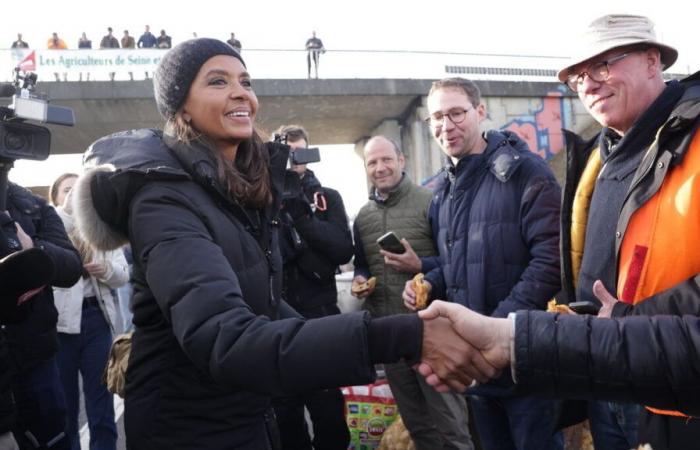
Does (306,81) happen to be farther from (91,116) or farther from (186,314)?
(186,314)

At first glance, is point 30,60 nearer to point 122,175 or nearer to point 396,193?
point 396,193

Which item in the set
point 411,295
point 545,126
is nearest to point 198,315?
point 411,295

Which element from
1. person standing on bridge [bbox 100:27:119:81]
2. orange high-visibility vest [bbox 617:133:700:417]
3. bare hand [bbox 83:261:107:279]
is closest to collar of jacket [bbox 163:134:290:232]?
orange high-visibility vest [bbox 617:133:700:417]

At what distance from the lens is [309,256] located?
373cm

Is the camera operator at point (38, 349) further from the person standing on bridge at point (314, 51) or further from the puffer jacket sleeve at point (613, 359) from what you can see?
the person standing on bridge at point (314, 51)

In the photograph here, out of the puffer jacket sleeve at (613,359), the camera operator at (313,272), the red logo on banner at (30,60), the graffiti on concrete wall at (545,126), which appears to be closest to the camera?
the puffer jacket sleeve at (613,359)

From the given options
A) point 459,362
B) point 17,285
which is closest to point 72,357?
point 17,285

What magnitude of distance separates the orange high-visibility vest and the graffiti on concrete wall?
14.2 meters

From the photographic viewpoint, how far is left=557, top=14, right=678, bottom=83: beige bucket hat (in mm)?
2104

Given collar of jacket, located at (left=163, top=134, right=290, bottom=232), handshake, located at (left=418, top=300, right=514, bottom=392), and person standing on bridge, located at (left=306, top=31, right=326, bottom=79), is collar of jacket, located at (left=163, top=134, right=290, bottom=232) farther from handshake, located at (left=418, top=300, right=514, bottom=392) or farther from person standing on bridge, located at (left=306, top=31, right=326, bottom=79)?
person standing on bridge, located at (left=306, top=31, right=326, bottom=79)

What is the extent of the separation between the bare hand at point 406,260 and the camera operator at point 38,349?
1.95 meters

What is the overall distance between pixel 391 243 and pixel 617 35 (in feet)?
6.31

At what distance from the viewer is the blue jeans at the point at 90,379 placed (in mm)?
3861

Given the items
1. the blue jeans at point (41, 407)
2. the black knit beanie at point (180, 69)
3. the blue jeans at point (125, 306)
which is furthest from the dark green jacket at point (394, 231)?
the blue jeans at point (125, 306)
